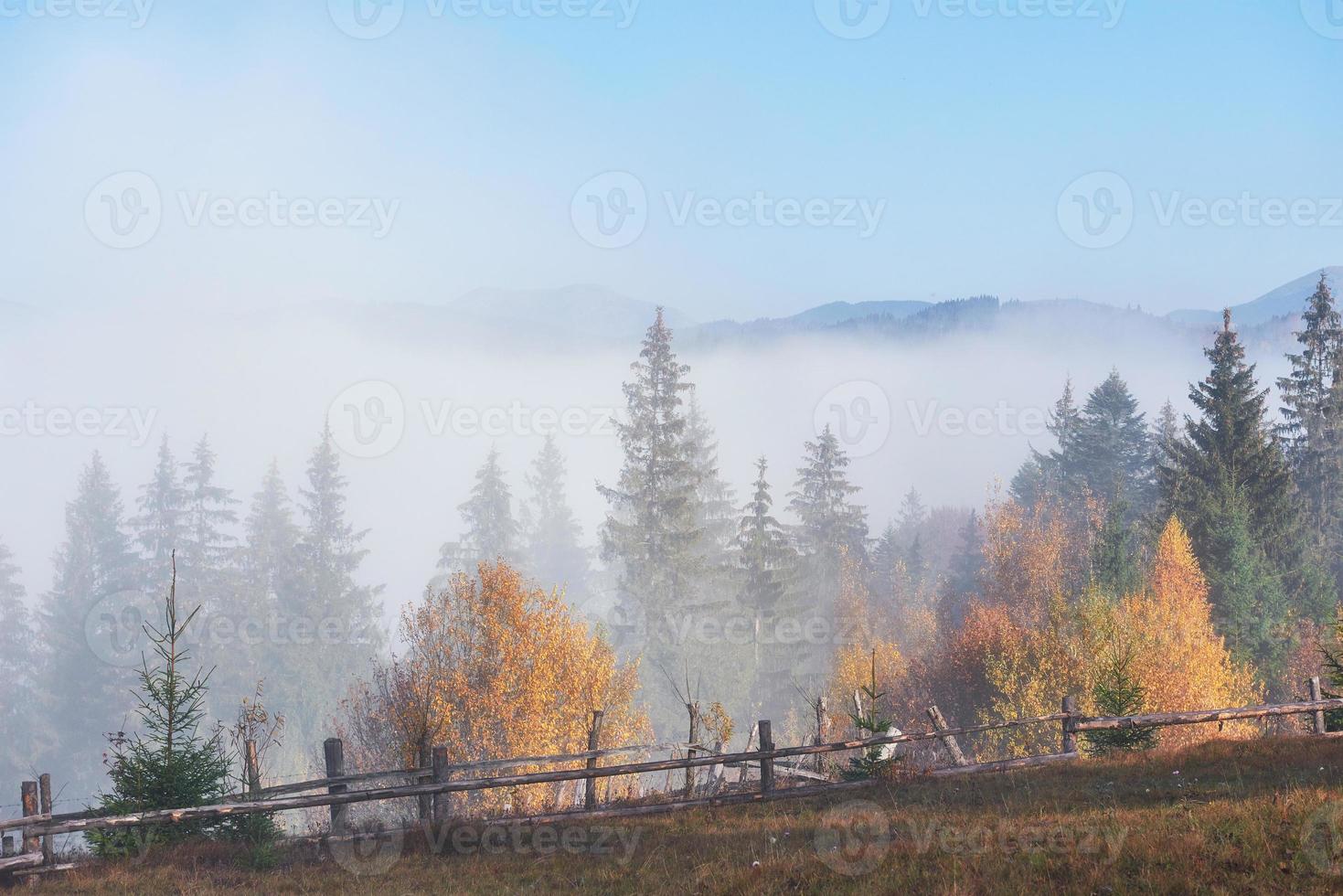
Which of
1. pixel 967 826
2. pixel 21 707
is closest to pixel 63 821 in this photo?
pixel 967 826

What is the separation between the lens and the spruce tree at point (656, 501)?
63.6 meters

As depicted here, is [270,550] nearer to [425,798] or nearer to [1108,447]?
[1108,447]

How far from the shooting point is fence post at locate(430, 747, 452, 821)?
1513cm

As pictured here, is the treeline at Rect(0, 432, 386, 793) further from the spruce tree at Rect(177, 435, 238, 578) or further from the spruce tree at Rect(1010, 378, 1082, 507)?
the spruce tree at Rect(1010, 378, 1082, 507)

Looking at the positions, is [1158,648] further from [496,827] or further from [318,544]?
[318,544]

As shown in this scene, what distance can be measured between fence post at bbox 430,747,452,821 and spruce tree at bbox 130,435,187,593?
81282 mm

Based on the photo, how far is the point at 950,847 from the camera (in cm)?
1006

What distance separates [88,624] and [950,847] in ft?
295

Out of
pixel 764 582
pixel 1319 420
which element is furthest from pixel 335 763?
pixel 1319 420

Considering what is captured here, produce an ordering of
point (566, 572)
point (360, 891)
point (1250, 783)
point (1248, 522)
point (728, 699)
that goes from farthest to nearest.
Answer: point (566, 572) < point (728, 699) < point (1248, 522) < point (1250, 783) < point (360, 891)

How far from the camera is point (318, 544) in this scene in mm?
81312

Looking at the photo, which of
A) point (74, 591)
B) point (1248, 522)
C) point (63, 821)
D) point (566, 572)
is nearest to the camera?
point (63, 821)

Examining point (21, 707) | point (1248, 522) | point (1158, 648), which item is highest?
point (1248, 522)

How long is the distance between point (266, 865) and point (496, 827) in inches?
126
